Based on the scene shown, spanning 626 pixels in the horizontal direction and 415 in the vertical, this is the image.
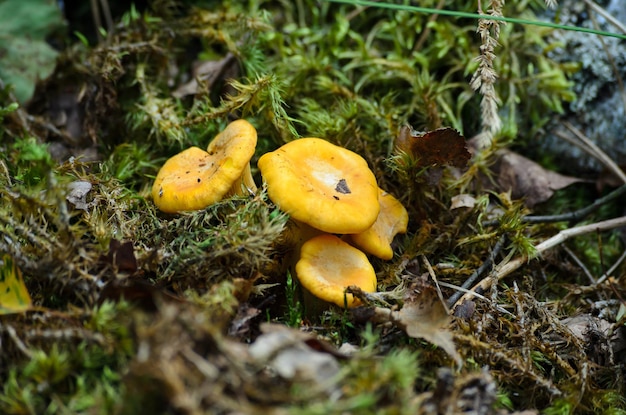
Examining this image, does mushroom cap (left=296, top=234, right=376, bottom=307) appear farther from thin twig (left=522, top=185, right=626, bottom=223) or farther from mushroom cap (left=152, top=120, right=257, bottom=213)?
thin twig (left=522, top=185, right=626, bottom=223)

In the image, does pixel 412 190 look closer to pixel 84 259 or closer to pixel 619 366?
pixel 619 366

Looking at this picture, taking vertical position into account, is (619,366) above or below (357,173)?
below

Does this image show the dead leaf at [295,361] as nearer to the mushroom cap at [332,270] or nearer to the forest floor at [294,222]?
the forest floor at [294,222]

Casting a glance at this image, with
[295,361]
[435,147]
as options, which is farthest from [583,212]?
[295,361]

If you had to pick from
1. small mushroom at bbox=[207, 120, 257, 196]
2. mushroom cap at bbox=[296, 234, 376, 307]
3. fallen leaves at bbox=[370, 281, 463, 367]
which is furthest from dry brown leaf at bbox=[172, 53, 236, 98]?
fallen leaves at bbox=[370, 281, 463, 367]

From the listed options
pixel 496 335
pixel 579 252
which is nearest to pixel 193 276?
pixel 496 335

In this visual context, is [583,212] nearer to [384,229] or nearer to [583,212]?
[583,212]

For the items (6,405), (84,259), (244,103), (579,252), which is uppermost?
(244,103)
